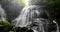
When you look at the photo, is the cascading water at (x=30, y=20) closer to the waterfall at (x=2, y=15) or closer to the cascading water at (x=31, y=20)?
the cascading water at (x=31, y=20)

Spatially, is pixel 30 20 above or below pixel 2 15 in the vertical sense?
below

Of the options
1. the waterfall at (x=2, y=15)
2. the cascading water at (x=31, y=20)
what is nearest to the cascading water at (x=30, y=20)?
the cascading water at (x=31, y=20)

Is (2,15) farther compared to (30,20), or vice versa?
(2,15)

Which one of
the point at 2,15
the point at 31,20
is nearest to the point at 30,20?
the point at 31,20

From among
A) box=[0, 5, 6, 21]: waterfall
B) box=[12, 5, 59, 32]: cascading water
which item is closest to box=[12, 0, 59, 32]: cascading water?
box=[12, 5, 59, 32]: cascading water

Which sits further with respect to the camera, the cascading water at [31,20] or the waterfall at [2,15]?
the waterfall at [2,15]

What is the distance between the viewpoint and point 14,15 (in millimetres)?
4812

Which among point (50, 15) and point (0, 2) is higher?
point (0, 2)

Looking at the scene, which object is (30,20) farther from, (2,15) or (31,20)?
(2,15)

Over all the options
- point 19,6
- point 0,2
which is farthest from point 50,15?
point 0,2

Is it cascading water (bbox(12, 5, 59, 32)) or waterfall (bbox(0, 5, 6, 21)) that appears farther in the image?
waterfall (bbox(0, 5, 6, 21))

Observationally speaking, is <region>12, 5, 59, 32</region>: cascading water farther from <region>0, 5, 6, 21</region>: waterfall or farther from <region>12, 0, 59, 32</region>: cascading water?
<region>0, 5, 6, 21</region>: waterfall

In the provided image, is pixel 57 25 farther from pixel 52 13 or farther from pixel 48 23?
pixel 52 13

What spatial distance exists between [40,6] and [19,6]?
0.71 metres
